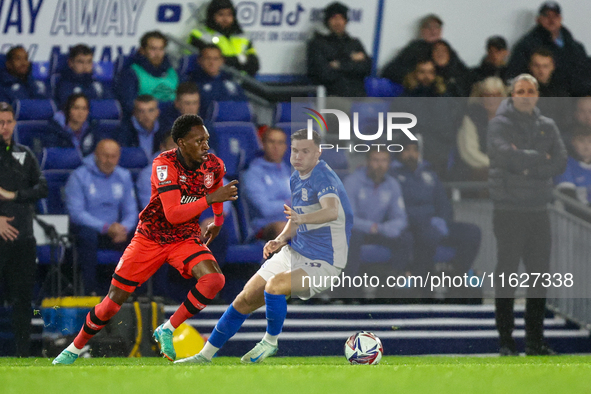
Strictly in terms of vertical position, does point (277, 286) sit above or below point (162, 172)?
below

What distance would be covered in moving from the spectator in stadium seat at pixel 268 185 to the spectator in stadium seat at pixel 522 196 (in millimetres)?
1669

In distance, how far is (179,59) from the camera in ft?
24.5

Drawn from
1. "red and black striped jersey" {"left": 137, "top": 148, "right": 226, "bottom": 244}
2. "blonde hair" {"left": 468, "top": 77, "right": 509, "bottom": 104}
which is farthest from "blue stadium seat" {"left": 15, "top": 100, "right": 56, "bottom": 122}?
"blonde hair" {"left": 468, "top": 77, "right": 509, "bottom": 104}

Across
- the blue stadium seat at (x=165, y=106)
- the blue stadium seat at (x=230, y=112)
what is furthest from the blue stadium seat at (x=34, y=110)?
the blue stadium seat at (x=230, y=112)

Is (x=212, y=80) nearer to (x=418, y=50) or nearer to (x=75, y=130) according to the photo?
(x=75, y=130)

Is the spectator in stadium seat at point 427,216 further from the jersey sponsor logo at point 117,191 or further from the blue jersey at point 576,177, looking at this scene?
the jersey sponsor logo at point 117,191

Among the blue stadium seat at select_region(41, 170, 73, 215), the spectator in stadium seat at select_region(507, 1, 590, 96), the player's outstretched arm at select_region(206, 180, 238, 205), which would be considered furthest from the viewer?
the spectator in stadium seat at select_region(507, 1, 590, 96)

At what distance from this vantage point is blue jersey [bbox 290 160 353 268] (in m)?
5.70

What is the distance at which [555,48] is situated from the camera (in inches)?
287

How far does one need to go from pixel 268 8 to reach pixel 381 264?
2.67 m

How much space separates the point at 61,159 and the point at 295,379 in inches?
129

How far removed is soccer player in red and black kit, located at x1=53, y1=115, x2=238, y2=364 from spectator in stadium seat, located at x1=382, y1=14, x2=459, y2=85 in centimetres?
268

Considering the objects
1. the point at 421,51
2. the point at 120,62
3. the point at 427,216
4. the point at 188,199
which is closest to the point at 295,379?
the point at 188,199

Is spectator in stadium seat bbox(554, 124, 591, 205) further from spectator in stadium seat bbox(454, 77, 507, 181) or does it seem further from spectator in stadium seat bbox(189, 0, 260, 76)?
spectator in stadium seat bbox(189, 0, 260, 76)
